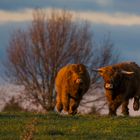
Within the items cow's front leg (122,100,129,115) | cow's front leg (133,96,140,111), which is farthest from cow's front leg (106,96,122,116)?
cow's front leg (133,96,140,111)

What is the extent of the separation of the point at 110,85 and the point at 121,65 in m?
2.64

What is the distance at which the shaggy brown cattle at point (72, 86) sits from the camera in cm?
2638

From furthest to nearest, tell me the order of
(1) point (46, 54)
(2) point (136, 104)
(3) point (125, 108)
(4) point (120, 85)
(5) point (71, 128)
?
(1) point (46, 54)
(2) point (136, 104)
(3) point (125, 108)
(4) point (120, 85)
(5) point (71, 128)

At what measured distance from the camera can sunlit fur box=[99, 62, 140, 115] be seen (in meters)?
24.4

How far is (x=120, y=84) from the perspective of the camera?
24891mm

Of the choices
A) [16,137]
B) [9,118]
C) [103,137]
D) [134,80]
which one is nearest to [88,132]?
[103,137]

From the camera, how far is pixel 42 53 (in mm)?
60469

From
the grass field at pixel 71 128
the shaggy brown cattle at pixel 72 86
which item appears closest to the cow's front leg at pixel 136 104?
the shaggy brown cattle at pixel 72 86

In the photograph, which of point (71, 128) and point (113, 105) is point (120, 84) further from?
point (71, 128)

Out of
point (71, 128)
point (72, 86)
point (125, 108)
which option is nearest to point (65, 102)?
point (72, 86)

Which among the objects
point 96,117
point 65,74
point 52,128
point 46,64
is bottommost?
point 46,64

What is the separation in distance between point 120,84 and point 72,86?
220 cm

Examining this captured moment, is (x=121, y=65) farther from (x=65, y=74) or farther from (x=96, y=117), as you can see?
(x=96, y=117)

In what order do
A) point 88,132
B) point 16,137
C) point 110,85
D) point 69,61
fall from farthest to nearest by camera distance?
point 69,61 → point 110,85 → point 88,132 → point 16,137
